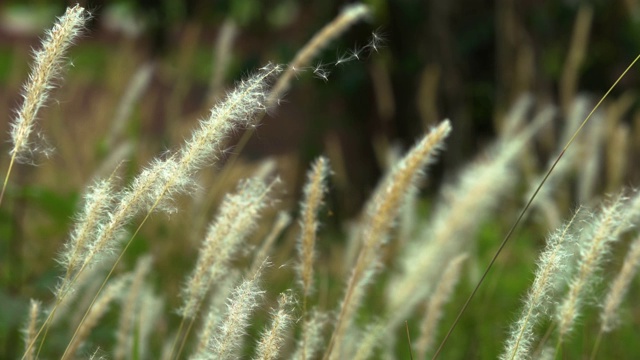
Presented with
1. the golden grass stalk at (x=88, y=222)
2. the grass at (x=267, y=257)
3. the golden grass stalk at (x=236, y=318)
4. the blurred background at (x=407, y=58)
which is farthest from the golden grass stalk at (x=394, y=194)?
the blurred background at (x=407, y=58)

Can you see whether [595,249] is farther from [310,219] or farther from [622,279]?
[310,219]

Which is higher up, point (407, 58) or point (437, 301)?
point (407, 58)

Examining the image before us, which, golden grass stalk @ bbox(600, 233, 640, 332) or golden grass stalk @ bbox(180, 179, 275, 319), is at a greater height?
golden grass stalk @ bbox(600, 233, 640, 332)

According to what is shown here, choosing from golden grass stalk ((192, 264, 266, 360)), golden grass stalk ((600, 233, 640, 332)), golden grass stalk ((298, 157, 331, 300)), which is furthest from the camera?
golden grass stalk ((600, 233, 640, 332))

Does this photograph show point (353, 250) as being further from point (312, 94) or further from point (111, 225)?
point (312, 94)

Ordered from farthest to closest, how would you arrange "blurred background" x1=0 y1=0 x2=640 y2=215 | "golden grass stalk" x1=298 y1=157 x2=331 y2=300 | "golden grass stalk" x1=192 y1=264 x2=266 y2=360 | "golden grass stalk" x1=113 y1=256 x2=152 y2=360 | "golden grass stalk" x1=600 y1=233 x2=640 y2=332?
"blurred background" x1=0 y1=0 x2=640 y2=215 < "golden grass stalk" x1=113 y1=256 x2=152 y2=360 < "golden grass stalk" x1=600 y1=233 x2=640 y2=332 < "golden grass stalk" x1=298 y1=157 x2=331 y2=300 < "golden grass stalk" x1=192 y1=264 x2=266 y2=360

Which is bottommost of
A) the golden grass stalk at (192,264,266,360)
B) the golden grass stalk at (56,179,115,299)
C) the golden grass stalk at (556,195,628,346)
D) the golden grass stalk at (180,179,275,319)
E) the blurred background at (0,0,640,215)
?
the golden grass stalk at (192,264,266,360)

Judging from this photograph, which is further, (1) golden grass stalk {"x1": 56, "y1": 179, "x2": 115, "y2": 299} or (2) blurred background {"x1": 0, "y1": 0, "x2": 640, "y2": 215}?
(2) blurred background {"x1": 0, "y1": 0, "x2": 640, "y2": 215}

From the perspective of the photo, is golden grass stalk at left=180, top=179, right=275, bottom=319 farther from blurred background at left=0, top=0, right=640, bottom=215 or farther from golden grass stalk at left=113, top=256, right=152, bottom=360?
blurred background at left=0, top=0, right=640, bottom=215

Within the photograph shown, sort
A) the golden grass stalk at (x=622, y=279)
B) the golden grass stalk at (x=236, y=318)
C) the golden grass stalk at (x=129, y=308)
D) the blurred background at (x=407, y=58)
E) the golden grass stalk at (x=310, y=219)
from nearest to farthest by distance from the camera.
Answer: the golden grass stalk at (x=236, y=318) → the golden grass stalk at (x=310, y=219) → the golden grass stalk at (x=622, y=279) → the golden grass stalk at (x=129, y=308) → the blurred background at (x=407, y=58)

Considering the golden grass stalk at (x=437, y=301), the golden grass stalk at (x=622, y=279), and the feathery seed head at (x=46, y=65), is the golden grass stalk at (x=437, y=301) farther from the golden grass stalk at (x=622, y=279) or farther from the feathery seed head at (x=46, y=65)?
the feathery seed head at (x=46, y=65)

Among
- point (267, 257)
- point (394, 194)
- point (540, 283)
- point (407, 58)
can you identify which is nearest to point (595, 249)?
point (540, 283)

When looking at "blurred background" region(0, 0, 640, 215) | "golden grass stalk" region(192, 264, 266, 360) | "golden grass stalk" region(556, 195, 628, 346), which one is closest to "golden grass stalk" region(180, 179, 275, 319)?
"golden grass stalk" region(192, 264, 266, 360)
